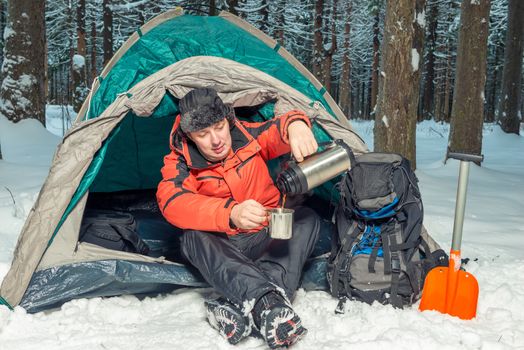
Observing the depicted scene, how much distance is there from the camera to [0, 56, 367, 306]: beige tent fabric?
230 centimetres

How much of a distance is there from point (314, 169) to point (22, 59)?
19.5ft

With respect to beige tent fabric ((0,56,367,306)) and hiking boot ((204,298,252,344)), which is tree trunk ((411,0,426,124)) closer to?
beige tent fabric ((0,56,367,306))

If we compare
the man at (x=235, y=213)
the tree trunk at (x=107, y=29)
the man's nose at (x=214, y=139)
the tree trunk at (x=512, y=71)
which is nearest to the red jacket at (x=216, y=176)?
the man at (x=235, y=213)

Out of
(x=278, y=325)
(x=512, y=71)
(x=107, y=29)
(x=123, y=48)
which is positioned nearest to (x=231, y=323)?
(x=278, y=325)

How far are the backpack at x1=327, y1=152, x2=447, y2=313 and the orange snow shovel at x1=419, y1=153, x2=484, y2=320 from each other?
93 mm

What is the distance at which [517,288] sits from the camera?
97.2 inches

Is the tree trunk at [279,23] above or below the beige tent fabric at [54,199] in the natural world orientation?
above

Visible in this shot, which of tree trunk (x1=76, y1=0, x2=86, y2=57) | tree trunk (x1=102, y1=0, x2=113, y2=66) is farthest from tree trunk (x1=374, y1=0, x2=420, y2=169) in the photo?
tree trunk (x1=76, y1=0, x2=86, y2=57)

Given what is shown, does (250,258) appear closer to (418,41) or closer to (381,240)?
(381,240)

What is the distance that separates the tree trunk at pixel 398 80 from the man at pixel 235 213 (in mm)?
2389

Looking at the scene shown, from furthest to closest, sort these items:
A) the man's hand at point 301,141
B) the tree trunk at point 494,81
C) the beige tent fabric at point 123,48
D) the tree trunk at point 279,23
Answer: the tree trunk at point 494,81 < the tree trunk at point 279,23 < the beige tent fabric at point 123,48 < the man's hand at point 301,141

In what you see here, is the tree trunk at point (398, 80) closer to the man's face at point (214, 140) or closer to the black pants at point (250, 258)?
the black pants at point (250, 258)

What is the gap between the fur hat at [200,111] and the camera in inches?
86.7

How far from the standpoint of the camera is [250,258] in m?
2.43
